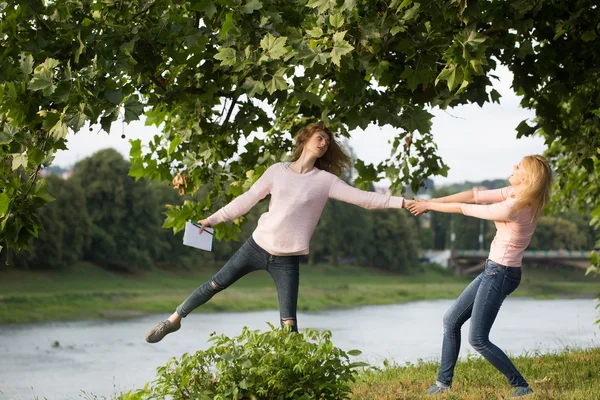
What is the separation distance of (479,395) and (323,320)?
171ft

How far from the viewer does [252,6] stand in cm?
711

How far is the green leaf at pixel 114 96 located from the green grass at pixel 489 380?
320cm

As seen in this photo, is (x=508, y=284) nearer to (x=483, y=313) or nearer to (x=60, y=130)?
(x=483, y=313)

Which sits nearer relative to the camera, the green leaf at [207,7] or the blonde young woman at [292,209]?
the blonde young woman at [292,209]

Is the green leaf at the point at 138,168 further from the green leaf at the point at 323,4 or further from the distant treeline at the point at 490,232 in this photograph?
the distant treeline at the point at 490,232

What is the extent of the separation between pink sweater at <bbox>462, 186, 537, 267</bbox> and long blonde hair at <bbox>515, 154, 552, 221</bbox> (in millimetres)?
53

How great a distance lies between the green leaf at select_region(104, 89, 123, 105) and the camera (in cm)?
621

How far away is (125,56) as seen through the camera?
21.5 feet

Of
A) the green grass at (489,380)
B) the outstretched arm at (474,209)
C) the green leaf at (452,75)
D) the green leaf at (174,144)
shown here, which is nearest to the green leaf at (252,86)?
the green leaf at (452,75)

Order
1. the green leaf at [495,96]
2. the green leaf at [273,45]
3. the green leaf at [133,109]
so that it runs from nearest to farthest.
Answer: the green leaf at [133,109], the green leaf at [273,45], the green leaf at [495,96]

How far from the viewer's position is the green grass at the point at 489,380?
702 cm

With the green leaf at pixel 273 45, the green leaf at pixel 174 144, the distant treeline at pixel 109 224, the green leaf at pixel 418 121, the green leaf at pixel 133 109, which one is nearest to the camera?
the green leaf at pixel 133 109

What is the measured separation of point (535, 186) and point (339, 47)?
73.3 inches

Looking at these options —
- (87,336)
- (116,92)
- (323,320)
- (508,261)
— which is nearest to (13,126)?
(116,92)
